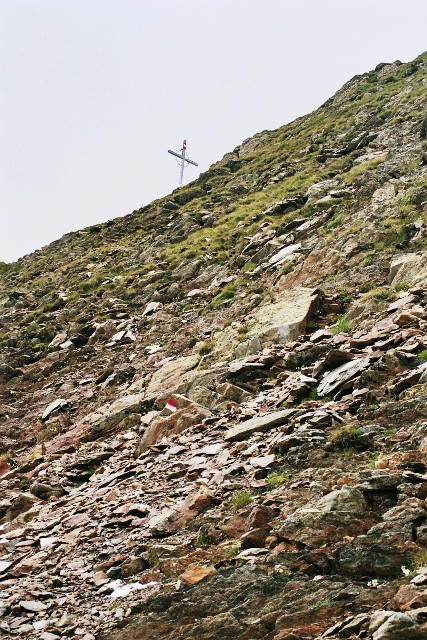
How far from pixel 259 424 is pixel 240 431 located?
395 millimetres

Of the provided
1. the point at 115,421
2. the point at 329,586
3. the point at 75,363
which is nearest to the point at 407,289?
the point at 115,421

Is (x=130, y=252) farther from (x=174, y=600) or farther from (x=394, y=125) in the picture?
(x=174, y=600)

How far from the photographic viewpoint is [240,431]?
12.2 m

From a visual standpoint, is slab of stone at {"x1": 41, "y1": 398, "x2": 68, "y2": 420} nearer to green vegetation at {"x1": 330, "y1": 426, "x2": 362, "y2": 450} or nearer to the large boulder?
the large boulder

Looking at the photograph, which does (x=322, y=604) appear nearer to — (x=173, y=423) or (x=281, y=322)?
(x=173, y=423)

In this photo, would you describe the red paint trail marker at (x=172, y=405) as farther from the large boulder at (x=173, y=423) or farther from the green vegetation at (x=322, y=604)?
the green vegetation at (x=322, y=604)

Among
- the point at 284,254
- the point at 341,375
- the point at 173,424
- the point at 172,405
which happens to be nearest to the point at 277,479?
the point at 341,375

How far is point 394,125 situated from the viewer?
117ft

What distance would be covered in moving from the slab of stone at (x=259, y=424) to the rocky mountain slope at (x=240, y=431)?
0.20 ft

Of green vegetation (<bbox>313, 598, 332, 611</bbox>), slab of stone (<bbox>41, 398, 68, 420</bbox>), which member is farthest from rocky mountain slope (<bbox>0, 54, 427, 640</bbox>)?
slab of stone (<bbox>41, 398, 68, 420</bbox>)

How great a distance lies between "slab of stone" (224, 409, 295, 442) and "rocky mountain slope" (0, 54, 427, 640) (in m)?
0.06

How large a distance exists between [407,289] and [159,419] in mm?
7157

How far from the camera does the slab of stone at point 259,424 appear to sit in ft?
39.2

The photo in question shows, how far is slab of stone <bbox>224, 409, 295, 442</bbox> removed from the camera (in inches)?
470
